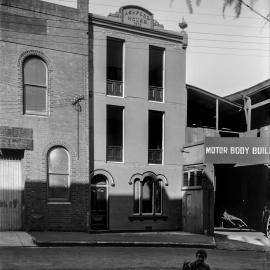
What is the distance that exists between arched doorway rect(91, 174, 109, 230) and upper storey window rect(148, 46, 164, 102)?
17.0 feet

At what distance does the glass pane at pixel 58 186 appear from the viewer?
68.3ft

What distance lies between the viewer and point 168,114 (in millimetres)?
25500

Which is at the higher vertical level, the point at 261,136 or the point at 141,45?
the point at 141,45

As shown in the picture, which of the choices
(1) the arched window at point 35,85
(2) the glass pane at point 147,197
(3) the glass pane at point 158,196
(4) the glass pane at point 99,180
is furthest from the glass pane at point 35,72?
(3) the glass pane at point 158,196

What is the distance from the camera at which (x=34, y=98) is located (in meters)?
20.6

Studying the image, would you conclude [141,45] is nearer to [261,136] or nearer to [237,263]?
[261,136]

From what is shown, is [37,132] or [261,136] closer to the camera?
[37,132]

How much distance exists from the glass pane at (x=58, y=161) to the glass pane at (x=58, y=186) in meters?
0.26

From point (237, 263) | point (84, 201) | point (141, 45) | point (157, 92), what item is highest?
point (141, 45)

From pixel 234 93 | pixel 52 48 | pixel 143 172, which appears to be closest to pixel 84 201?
pixel 143 172

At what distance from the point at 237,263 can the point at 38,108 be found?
10.4m

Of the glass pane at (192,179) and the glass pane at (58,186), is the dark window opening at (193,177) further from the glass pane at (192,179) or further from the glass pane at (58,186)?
the glass pane at (58,186)

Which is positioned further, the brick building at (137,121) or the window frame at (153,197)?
the window frame at (153,197)

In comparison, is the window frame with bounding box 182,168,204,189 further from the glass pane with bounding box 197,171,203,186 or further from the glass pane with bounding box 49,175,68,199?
the glass pane with bounding box 49,175,68,199
